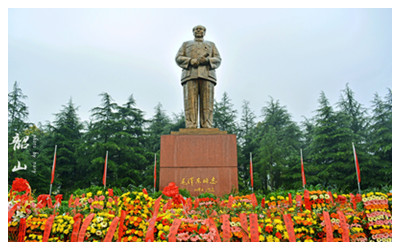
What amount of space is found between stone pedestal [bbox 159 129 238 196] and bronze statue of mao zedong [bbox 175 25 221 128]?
570 millimetres

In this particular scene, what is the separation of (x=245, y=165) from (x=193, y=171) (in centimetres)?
1124

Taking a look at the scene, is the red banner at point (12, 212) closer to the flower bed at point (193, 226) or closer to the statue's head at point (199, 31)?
the flower bed at point (193, 226)

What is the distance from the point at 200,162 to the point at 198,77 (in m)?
1.70

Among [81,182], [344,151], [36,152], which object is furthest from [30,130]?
[344,151]

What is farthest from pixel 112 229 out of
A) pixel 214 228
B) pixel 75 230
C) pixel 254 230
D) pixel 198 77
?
pixel 198 77

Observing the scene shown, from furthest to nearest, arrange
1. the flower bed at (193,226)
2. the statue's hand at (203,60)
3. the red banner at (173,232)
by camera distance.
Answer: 1. the statue's hand at (203,60)
2. the flower bed at (193,226)
3. the red banner at (173,232)

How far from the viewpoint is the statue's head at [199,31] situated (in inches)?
243

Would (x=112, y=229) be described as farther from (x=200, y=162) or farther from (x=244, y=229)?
(x=200, y=162)

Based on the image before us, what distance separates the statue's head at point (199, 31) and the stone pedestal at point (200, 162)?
2089 millimetres

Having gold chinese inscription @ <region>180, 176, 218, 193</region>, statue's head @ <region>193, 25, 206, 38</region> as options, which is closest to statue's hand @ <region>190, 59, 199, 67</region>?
statue's head @ <region>193, 25, 206, 38</region>

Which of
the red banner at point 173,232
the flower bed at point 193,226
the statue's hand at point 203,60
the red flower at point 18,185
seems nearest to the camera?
the red banner at point 173,232

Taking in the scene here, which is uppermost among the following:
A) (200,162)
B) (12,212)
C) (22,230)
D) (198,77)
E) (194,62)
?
(194,62)

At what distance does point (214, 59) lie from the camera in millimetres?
A: 5906

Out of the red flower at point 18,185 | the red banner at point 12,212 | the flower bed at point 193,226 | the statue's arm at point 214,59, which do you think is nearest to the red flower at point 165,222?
the flower bed at point 193,226
